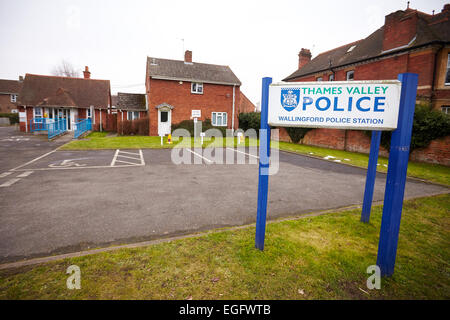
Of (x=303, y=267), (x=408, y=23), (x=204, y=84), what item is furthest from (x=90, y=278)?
(x=204, y=84)

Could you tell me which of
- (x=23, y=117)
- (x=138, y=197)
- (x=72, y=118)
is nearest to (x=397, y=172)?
(x=138, y=197)

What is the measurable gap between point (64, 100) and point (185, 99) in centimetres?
1449

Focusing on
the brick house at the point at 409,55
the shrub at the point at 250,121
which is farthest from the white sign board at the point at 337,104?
the shrub at the point at 250,121

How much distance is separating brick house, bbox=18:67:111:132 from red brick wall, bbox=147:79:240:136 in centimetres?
902

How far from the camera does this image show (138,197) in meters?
6.48

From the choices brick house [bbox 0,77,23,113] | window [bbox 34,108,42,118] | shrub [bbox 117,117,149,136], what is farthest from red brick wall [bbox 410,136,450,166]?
brick house [bbox 0,77,23,113]

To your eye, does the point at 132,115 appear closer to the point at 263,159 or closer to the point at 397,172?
the point at 263,159

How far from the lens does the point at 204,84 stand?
89.8ft

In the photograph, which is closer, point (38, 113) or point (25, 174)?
point (25, 174)

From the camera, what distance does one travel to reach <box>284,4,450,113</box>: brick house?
16047 mm

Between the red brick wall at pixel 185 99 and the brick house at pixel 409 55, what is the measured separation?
11.2m

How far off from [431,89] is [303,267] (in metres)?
19.3

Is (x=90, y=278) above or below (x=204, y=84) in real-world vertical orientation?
below
